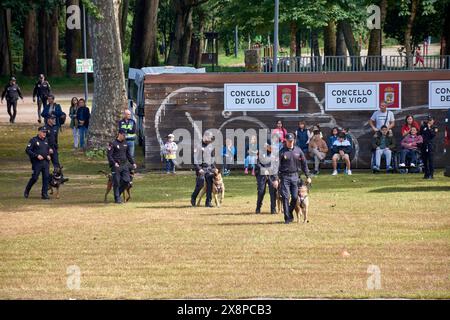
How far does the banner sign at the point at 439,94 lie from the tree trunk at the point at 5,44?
42324 millimetres

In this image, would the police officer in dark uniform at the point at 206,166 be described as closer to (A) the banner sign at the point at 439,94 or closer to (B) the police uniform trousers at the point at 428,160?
(B) the police uniform trousers at the point at 428,160

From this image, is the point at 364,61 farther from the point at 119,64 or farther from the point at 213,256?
the point at 213,256

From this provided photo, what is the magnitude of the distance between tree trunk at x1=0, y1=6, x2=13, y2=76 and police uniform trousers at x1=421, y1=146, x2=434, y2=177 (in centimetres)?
4474

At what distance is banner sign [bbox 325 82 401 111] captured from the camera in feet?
111

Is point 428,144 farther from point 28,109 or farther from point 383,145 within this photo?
point 28,109

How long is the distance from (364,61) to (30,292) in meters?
28.2

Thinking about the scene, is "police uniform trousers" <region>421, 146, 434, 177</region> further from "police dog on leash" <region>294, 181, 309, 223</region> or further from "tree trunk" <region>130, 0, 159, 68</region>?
"tree trunk" <region>130, 0, 159, 68</region>

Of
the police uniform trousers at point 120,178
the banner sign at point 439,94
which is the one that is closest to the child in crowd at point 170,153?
the police uniform trousers at point 120,178

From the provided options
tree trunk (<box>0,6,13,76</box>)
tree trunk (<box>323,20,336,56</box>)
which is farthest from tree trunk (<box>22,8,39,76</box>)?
tree trunk (<box>323,20,336,56</box>)

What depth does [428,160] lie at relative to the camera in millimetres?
30828

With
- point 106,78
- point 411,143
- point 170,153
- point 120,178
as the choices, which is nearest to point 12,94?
point 106,78

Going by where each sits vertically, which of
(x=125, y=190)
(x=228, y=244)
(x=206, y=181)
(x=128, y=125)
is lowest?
(x=228, y=244)

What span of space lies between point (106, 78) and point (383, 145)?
35.0 ft

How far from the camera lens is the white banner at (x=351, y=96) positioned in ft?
111
